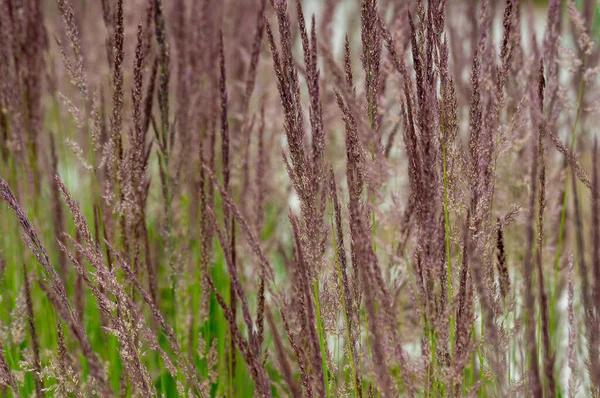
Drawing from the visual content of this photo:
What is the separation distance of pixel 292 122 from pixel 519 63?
3.21 feet

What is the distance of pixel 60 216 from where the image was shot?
70.6 inches

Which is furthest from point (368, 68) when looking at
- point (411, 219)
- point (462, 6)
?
point (462, 6)

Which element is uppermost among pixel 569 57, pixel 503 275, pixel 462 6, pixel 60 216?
pixel 462 6

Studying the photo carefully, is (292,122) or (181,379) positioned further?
(181,379)

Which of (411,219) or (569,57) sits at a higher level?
(569,57)

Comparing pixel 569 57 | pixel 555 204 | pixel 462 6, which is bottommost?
pixel 555 204

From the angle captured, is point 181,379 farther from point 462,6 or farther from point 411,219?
point 462,6

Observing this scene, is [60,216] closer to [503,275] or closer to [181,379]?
[181,379]

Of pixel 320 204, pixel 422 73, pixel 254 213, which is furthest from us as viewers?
pixel 254 213

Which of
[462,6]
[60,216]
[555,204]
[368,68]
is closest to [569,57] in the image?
[555,204]

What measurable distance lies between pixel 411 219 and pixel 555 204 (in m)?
0.70

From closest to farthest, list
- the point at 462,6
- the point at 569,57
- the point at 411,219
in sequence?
the point at 411,219 → the point at 569,57 → the point at 462,6

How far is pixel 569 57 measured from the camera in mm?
1650

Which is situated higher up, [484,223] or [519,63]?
[519,63]
